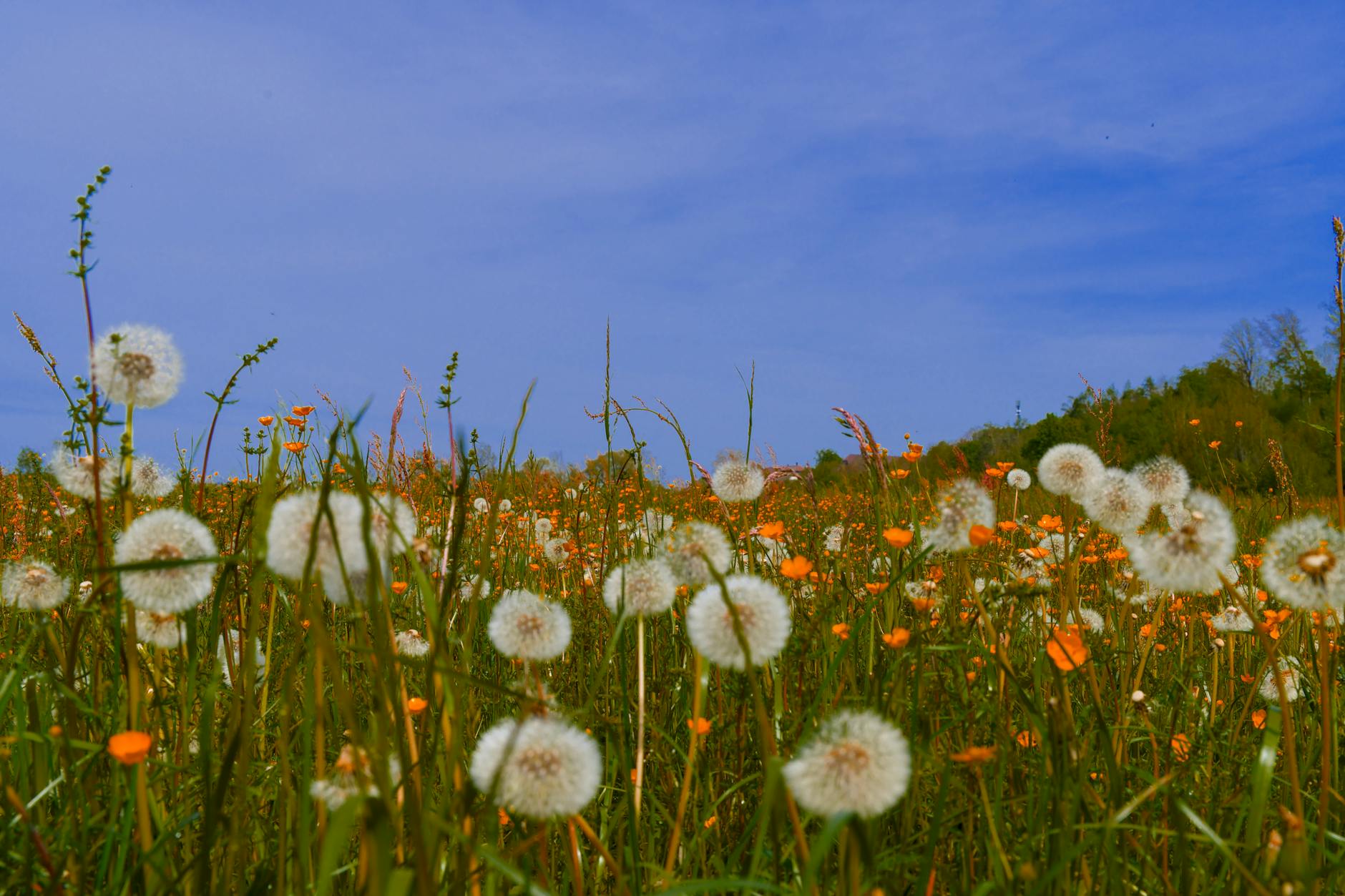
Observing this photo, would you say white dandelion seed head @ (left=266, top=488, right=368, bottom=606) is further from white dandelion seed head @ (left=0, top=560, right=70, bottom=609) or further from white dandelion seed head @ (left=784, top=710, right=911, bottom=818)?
white dandelion seed head @ (left=0, top=560, right=70, bottom=609)

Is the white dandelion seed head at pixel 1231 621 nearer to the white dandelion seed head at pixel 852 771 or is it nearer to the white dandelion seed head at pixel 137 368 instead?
the white dandelion seed head at pixel 852 771

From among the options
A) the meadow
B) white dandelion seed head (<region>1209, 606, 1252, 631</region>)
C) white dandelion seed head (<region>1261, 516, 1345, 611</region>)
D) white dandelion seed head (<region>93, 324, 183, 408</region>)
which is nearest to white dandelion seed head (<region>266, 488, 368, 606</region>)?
the meadow

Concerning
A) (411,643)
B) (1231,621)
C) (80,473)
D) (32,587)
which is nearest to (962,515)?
(80,473)

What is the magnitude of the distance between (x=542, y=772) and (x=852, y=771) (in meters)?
0.37

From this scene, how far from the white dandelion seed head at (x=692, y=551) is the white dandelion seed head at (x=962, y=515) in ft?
1.33

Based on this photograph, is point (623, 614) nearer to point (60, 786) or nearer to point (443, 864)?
point (443, 864)

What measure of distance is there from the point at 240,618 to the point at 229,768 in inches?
45.8

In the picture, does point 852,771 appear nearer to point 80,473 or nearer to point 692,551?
point 692,551

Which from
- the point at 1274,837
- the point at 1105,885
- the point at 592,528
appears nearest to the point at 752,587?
the point at 1105,885

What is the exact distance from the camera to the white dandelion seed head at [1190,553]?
1453 millimetres

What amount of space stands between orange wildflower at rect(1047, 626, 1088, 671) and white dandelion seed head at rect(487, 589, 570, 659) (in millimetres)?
823

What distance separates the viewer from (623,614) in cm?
161

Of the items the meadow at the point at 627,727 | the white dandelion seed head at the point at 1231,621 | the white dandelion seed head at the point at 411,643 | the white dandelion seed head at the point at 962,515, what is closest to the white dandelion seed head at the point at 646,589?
the meadow at the point at 627,727

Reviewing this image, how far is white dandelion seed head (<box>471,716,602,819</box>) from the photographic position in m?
1.07
